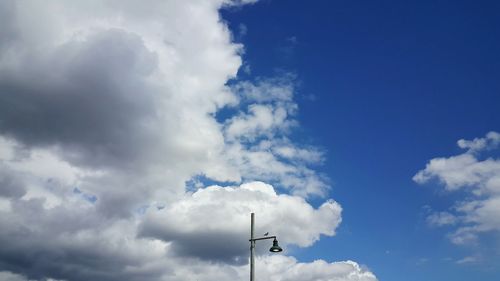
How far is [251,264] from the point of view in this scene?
23.3 metres

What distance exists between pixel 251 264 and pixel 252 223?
1.96 meters

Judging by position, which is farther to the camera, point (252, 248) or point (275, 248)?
point (275, 248)

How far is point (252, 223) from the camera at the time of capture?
2436 cm

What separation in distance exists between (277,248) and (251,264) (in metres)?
1.81

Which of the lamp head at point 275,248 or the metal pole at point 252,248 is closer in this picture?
the metal pole at point 252,248

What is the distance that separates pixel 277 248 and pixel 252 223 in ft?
5.61

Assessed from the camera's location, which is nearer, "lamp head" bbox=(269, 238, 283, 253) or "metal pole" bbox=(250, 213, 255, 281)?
"metal pole" bbox=(250, 213, 255, 281)

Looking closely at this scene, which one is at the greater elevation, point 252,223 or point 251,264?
point 252,223

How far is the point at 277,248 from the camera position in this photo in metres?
24.6

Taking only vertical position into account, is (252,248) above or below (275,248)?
below
